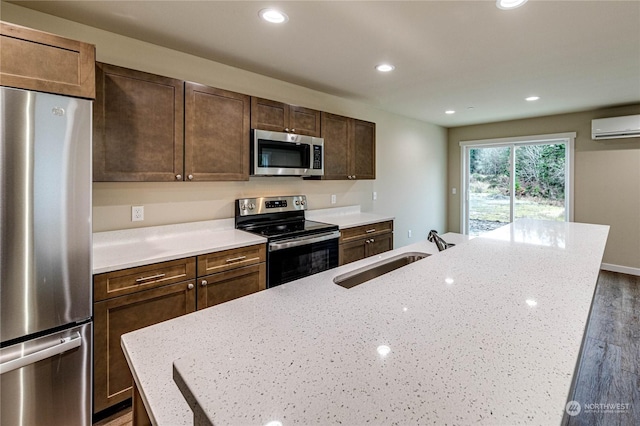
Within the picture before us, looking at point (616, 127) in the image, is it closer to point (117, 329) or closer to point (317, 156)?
point (317, 156)

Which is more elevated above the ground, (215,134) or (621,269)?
(215,134)

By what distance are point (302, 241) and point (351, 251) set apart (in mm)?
788

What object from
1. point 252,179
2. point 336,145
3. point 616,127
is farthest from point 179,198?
point 616,127

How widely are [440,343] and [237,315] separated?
0.64 metres

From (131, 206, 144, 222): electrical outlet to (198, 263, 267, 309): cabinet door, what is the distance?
0.74 metres

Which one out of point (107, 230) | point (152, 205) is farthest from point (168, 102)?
point (107, 230)

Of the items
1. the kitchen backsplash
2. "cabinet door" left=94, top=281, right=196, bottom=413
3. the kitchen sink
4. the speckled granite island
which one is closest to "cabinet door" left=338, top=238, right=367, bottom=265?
the kitchen backsplash

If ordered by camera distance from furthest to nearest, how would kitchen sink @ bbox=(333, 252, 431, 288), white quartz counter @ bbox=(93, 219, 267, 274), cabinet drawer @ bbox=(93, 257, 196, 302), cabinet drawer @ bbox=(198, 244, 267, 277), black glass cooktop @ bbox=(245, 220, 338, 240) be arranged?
1. black glass cooktop @ bbox=(245, 220, 338, 240)
2. cabinet drawer @ bbox=(198, 244, 267, 277)
3. white quartz counter @ bbox=(93, 219, 267, 274)
4. cabinet drawer @ bbox=(93, 257, 196, 302)
5. kitchen sink @ bbox=(333, 252, 431, 288)

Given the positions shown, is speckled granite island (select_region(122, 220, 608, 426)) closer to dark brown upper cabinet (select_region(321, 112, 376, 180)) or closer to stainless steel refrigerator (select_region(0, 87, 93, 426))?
stainless steel refrigerator (select_region(0, 87, 93, 426))

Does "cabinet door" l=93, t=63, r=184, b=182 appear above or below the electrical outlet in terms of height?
above

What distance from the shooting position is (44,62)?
150 cm

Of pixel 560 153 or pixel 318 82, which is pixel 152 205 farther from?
pixel 560 153

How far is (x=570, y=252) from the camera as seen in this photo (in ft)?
5.93

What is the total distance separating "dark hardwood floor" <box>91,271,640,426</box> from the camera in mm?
1857
